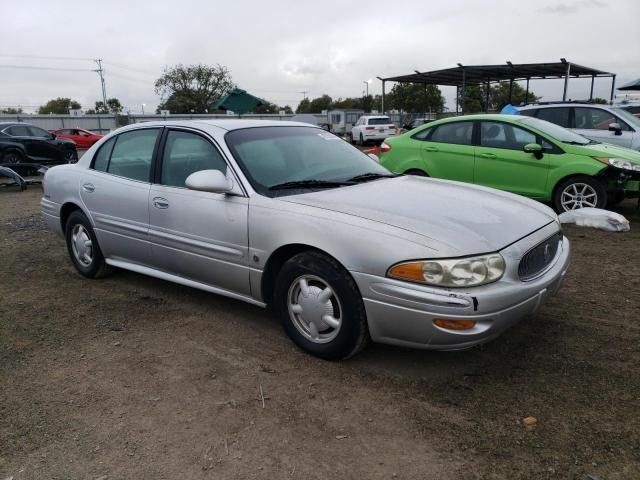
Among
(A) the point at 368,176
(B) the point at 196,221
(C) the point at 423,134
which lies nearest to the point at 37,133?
(C) the point at 423,134

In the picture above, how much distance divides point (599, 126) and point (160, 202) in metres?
8.59

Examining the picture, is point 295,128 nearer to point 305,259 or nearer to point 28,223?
point 305,259

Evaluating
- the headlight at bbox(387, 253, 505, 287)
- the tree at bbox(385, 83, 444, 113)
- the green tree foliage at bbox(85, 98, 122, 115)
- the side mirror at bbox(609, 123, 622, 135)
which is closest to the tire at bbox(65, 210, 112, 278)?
the headlight at bbox(387, 253, 505, 287)

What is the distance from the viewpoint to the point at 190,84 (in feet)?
227

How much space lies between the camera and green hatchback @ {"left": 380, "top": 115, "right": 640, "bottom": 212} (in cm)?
701

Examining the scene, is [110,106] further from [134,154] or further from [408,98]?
[134,154]

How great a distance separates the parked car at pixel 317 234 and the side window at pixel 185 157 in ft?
0.04

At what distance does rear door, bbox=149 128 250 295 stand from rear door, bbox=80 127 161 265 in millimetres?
151

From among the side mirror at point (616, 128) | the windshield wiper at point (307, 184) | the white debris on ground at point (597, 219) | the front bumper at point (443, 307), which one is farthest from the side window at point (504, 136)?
the front bumper at point (443, 307)

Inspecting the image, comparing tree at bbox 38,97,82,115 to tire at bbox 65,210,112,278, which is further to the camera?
tree at bbox 38,97,82,115

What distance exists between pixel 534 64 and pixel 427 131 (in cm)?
1397

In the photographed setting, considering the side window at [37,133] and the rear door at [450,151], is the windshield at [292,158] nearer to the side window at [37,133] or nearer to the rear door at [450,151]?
the rear door at [450,151]

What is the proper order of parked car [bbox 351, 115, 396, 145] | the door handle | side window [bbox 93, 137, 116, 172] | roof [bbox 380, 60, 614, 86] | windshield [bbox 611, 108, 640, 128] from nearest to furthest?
the door handle
side window [bbox 93, 137, 116, 172]
windshield [bbox 611, 108, 640, 128]
roof [bbox 380, 60, 614, 86]
parked car [bbox 351, 115, 396, 145]

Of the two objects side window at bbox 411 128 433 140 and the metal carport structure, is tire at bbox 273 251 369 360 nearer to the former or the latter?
side window at bbox 411 128 433 140
